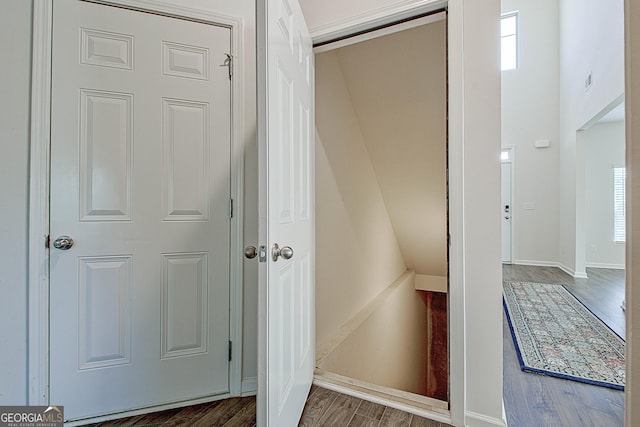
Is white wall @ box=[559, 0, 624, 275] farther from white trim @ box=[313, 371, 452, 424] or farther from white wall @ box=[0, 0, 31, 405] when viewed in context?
white wall @ box=[0, 0, 31, 405]

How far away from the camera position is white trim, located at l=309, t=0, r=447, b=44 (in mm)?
1365

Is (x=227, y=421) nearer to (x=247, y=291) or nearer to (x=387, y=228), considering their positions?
(x=247, y=291)

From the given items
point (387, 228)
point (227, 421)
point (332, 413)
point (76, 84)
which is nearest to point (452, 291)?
point (332, 413)

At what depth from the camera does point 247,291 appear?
1.61 metres

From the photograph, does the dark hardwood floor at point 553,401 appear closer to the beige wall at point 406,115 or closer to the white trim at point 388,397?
the white trim at point 388,397

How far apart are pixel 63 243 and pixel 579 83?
6497 millimetres

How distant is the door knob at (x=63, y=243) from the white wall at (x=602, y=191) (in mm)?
7203

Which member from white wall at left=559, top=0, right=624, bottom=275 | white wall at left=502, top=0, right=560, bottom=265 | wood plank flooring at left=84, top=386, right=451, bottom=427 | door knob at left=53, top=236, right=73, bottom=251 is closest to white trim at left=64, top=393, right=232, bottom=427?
wood plank flooring at left=84, top=386, right=451, bottom=427

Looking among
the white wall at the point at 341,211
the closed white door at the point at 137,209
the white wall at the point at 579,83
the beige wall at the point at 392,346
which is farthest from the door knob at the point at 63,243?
the white wall at the point at 579,83

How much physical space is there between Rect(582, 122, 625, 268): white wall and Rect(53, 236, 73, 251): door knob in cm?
720

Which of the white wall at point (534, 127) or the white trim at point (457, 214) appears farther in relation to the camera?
the white wall at point (534, 127)

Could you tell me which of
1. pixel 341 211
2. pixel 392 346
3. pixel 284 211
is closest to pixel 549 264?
pixel 392 346

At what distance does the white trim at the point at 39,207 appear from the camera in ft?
4.18

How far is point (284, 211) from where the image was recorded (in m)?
1.16
